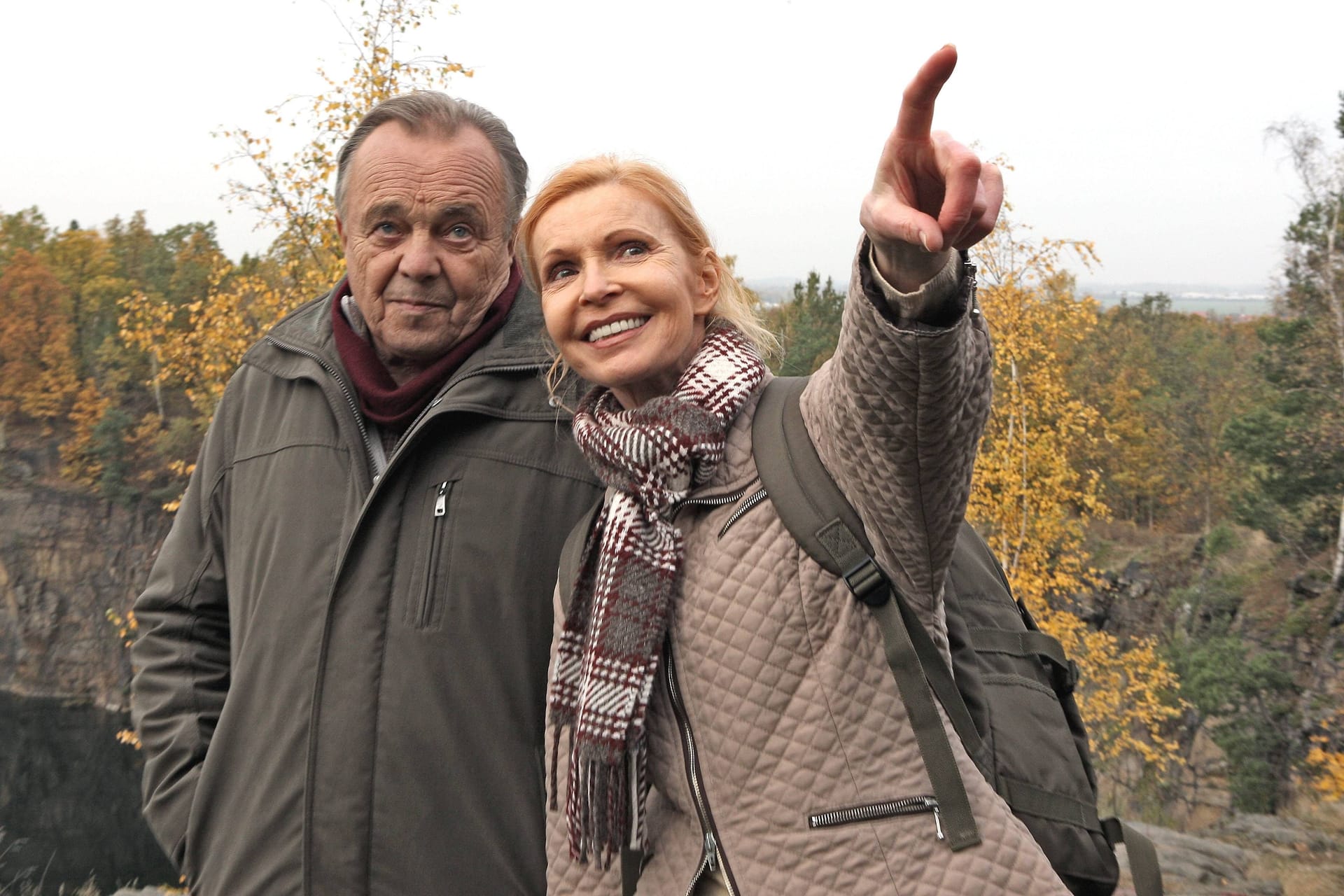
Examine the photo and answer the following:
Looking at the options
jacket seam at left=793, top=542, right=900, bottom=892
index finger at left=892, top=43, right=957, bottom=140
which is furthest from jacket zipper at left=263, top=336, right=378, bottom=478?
index finger at left=892, top=43, right=957, bottom=140

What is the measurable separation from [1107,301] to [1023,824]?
6248cm

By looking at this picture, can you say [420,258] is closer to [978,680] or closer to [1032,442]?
[978,680]

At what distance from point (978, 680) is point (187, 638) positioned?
5.86 ft

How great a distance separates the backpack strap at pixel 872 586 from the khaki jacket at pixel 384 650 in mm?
714

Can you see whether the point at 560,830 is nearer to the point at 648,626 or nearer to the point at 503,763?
the point at 503,763

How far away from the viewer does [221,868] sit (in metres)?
2.12

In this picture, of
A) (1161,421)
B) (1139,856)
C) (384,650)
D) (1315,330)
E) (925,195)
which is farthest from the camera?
(1161,421)

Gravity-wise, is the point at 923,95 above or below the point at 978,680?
above

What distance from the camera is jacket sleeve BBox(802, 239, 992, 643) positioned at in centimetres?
129

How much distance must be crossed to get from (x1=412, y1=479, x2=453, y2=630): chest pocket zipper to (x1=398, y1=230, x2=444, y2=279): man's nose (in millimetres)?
473

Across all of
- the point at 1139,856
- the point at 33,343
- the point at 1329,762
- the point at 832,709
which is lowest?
the point at 1329,762

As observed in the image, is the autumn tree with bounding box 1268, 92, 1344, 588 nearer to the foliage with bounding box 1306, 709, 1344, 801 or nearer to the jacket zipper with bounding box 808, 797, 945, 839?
the foliage with bounding box 1306, 709, 1344, 801

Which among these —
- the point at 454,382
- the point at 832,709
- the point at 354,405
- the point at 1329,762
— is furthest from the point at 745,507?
the point at 1329,762

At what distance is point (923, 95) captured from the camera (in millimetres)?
1145
